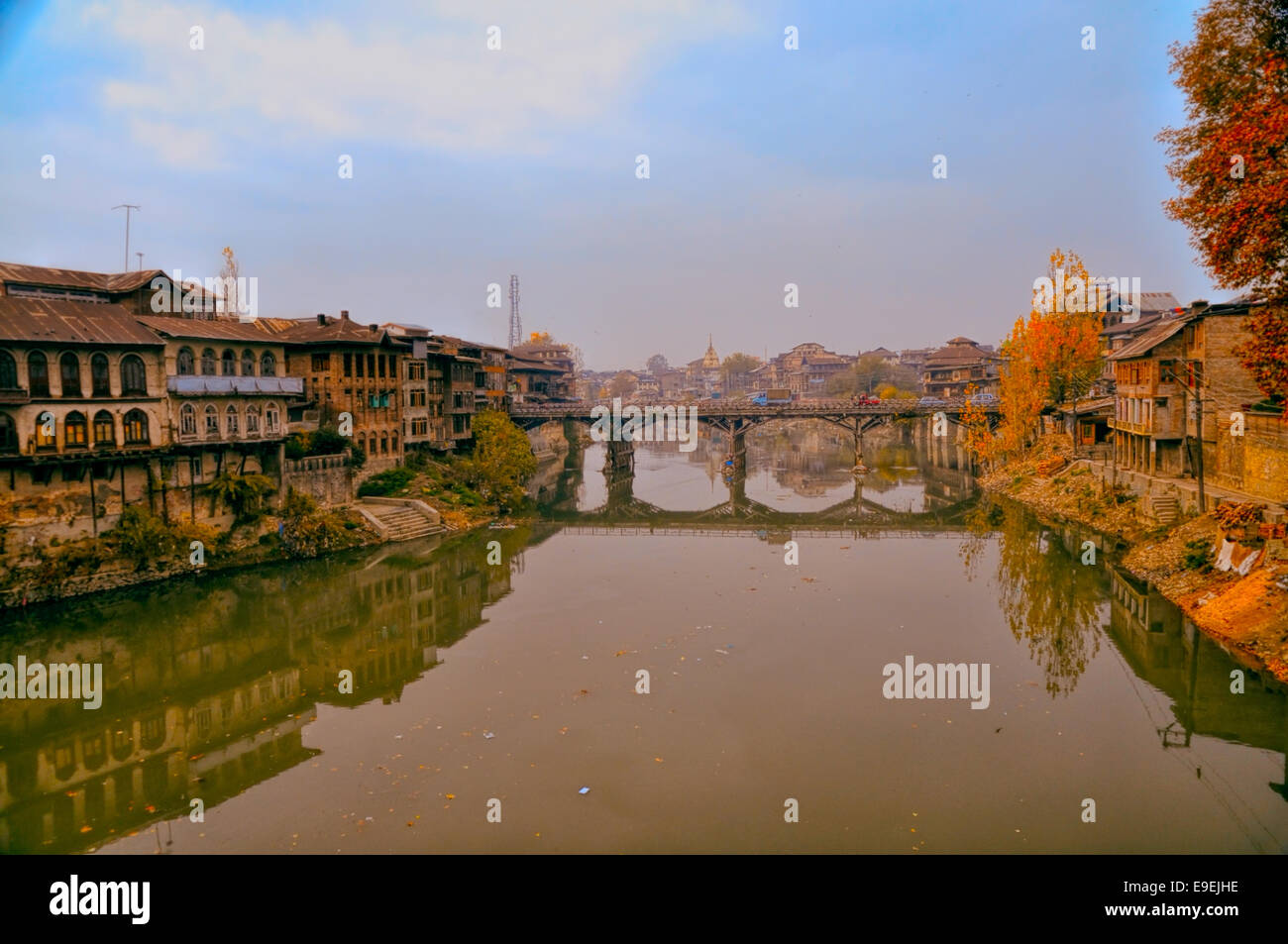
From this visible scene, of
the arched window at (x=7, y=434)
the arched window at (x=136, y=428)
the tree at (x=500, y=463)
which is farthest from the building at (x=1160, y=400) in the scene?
the arched window at (x=7, y=434)

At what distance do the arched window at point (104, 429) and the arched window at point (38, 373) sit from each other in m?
2.34

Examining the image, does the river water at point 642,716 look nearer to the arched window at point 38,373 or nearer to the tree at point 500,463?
the arched window at point 38,373

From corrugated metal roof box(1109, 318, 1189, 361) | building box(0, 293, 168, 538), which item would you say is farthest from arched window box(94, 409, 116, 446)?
corrugated metal roof box(1109, 318, 1189, 361)

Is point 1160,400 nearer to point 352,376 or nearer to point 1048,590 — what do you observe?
point 1048,590

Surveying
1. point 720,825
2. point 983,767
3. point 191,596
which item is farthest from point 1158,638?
point 191,596

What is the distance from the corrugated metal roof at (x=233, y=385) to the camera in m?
39.4

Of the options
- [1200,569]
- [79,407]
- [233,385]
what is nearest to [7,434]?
[79,407]

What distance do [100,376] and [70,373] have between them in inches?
51.3

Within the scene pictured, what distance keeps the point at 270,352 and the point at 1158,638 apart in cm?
4454

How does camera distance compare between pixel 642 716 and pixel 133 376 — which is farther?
pixel 133 376

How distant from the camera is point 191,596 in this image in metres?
34.5

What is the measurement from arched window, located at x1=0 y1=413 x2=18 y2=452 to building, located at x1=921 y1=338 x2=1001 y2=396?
95.2 metres

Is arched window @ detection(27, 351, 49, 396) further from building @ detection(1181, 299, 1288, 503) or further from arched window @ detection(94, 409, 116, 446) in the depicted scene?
building @ detection(1181, 299, 1288, 503)

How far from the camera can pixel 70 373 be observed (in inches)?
1387
